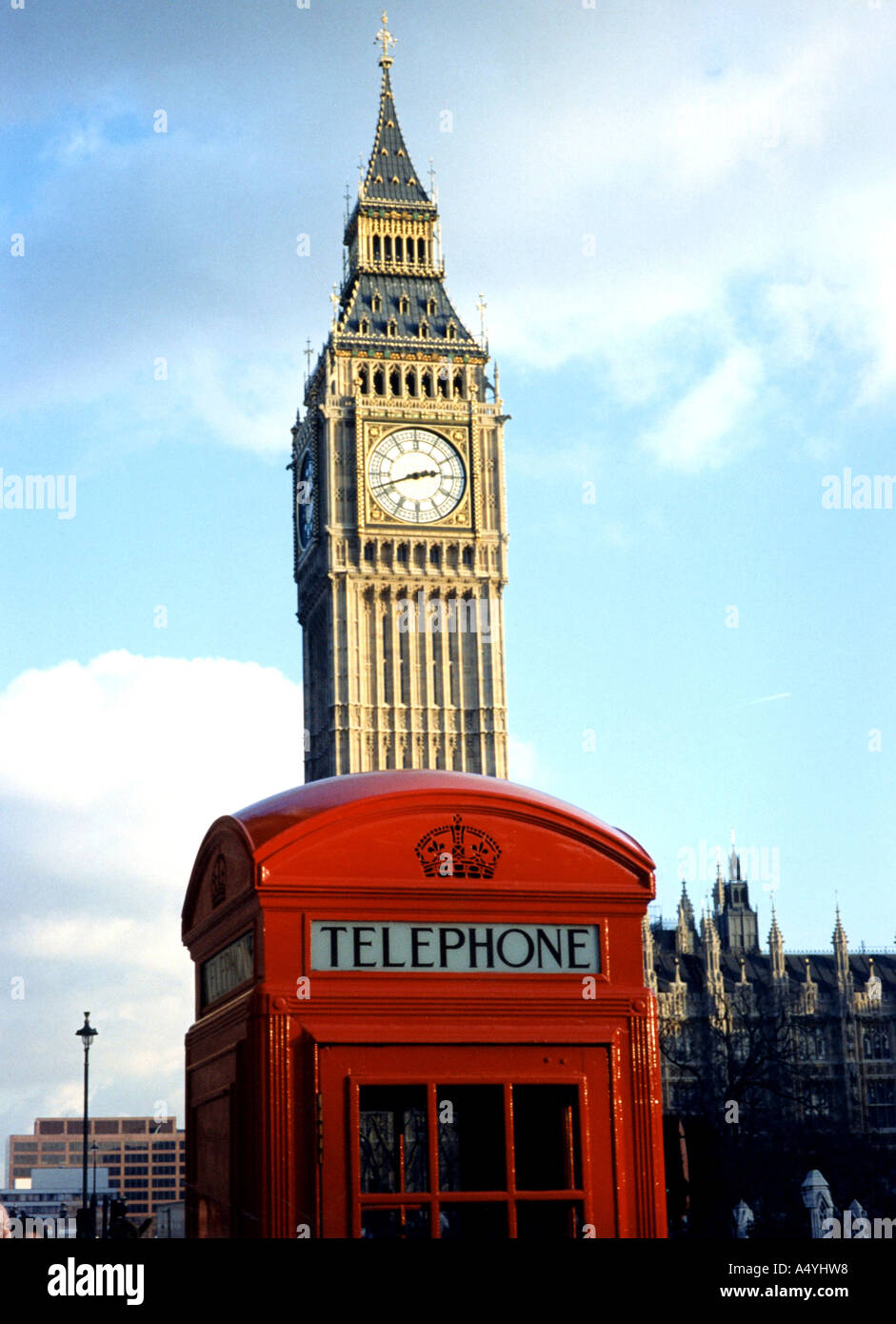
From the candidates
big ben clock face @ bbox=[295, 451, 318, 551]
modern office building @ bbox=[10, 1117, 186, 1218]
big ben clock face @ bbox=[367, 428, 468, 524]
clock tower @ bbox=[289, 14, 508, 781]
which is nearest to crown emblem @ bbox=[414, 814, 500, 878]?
clock tower @ bbox=[289, 14, 508, 781]

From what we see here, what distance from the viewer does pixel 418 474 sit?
64.1 metres

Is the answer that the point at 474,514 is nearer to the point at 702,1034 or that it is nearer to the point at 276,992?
the point at 702,1034

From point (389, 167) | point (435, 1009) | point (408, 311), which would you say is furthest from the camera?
point (389, 167)

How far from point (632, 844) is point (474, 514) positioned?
183ft

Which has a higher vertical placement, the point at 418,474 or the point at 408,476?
the point at 418,474

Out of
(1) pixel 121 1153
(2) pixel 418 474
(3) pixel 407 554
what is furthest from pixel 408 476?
(1) pixel 121 1153

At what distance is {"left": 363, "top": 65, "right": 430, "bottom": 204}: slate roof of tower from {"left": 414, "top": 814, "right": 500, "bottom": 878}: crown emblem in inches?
2522

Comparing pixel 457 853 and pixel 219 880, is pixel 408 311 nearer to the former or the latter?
pixel 219 880

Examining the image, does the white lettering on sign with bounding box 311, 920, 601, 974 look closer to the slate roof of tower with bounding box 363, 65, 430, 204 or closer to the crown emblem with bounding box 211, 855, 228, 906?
the crown emblem with bounding box 211, 855, 228, 906

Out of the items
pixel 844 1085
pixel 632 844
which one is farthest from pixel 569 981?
pixel 844 1085

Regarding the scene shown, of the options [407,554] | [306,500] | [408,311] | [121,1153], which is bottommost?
[121,1153]

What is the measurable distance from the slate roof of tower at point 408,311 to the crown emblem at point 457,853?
59.0m

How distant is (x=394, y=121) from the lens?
237 feet

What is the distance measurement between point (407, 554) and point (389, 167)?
17.2 m
